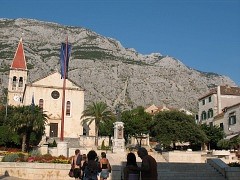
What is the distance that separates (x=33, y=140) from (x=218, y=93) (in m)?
32.2

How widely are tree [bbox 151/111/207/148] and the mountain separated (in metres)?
67.1

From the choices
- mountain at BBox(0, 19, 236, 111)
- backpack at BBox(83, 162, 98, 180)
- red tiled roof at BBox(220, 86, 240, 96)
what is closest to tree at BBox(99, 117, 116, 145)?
red tiled roof at BBox(220, 86, 240, 96)

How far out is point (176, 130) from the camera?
47.0 m

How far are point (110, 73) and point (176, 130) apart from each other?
301 feet

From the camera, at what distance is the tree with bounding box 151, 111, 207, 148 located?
154 feet

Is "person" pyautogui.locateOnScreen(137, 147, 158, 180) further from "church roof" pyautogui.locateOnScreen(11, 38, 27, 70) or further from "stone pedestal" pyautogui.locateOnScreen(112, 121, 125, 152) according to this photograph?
"church roof" pyautogui.locateOnScreen(11, 38, 27, 70)

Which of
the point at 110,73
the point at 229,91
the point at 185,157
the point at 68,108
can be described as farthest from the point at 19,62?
the point at 110,73

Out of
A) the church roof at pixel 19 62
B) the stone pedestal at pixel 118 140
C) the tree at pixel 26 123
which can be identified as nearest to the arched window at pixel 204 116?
the stone pedestal at pixel 118 140

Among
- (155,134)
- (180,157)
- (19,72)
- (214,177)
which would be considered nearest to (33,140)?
(155,134)

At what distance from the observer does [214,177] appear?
21.0 metres

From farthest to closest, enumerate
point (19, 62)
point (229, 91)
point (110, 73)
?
point (110, 73) → point (19, 62) → point (229, 91)

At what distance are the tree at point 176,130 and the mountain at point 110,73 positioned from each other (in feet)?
220

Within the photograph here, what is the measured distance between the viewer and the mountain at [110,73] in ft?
414

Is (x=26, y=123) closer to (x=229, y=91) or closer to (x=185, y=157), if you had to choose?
(x=185, y=157)
